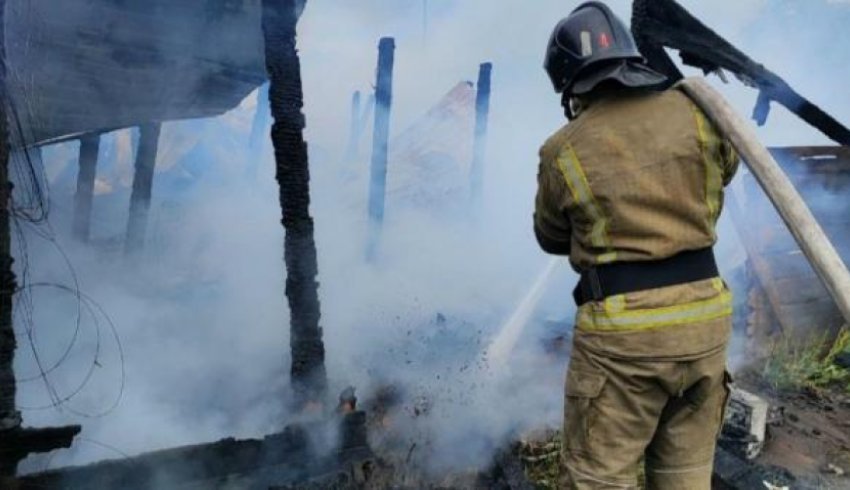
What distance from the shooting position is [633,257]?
219 centimetres

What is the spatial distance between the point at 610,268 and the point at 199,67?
6.54 metres

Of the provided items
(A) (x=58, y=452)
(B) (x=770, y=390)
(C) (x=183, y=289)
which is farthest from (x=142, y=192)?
(B) (x=770, y=390)

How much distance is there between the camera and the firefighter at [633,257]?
216cm

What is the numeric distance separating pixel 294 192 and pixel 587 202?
3034mm

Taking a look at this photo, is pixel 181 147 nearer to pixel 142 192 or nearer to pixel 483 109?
pixel 142 192

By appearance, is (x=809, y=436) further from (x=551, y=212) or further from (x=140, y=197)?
(x=140, y=197)

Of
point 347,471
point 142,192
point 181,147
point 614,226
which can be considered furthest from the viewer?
point 181,147

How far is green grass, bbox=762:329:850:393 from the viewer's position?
6277 mm

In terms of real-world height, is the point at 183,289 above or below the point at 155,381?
above

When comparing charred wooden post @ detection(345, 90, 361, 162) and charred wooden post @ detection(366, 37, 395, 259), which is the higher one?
charred wooden post @ detection(345, 90, 361, 162)

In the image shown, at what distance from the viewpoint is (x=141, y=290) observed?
32.3 ft

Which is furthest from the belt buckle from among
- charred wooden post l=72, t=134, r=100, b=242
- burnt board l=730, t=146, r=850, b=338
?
charred wooden post l=72, t=134, r=100, b=242

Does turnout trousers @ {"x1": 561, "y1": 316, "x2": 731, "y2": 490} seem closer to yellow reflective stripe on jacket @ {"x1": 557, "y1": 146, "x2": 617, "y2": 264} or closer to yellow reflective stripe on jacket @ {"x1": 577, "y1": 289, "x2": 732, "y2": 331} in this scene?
yellow reflective stripe on jacket @ {"x1": 577, "y1": 289, "x2": 732, "y2": 331}

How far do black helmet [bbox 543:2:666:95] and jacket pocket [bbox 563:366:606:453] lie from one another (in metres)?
1.20
